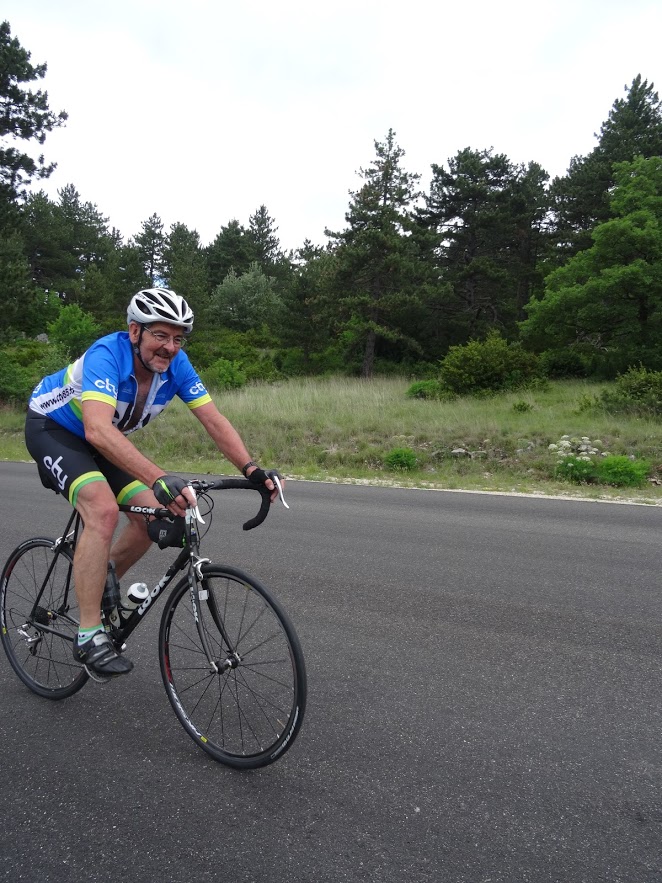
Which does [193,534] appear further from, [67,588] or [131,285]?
[131,285]

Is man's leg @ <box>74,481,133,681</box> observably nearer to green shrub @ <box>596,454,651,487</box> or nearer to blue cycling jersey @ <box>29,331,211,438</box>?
blue cycling jersey @ <box>29,331,211,438</box>

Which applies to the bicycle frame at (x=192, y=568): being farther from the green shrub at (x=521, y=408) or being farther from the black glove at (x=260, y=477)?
the green shrub at (x=521, y=408)

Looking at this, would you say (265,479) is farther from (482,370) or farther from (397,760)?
(482,370)

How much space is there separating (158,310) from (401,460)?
10.00 metres

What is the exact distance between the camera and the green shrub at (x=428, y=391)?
19750mm

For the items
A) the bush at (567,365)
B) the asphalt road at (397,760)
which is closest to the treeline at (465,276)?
the bush at (567,365)

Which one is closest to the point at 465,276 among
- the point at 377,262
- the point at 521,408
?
the point at 377,262

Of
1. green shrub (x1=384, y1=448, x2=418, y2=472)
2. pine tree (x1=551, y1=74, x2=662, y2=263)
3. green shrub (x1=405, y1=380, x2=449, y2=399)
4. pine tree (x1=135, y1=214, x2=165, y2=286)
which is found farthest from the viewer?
pine tree (x1=135, y1=214, x2=165, y2=286)

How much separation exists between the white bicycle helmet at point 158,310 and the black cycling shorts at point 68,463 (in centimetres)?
72

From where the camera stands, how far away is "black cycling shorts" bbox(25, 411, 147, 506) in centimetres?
300

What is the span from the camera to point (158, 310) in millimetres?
2977

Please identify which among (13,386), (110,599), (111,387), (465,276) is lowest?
(110,599)

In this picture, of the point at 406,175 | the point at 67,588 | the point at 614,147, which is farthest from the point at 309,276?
the point at 67,588

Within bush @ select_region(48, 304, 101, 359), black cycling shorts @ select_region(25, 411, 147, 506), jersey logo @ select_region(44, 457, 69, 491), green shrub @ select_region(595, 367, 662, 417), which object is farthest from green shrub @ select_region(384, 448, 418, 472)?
bush @ select_region(48, 304, 101, 359)
